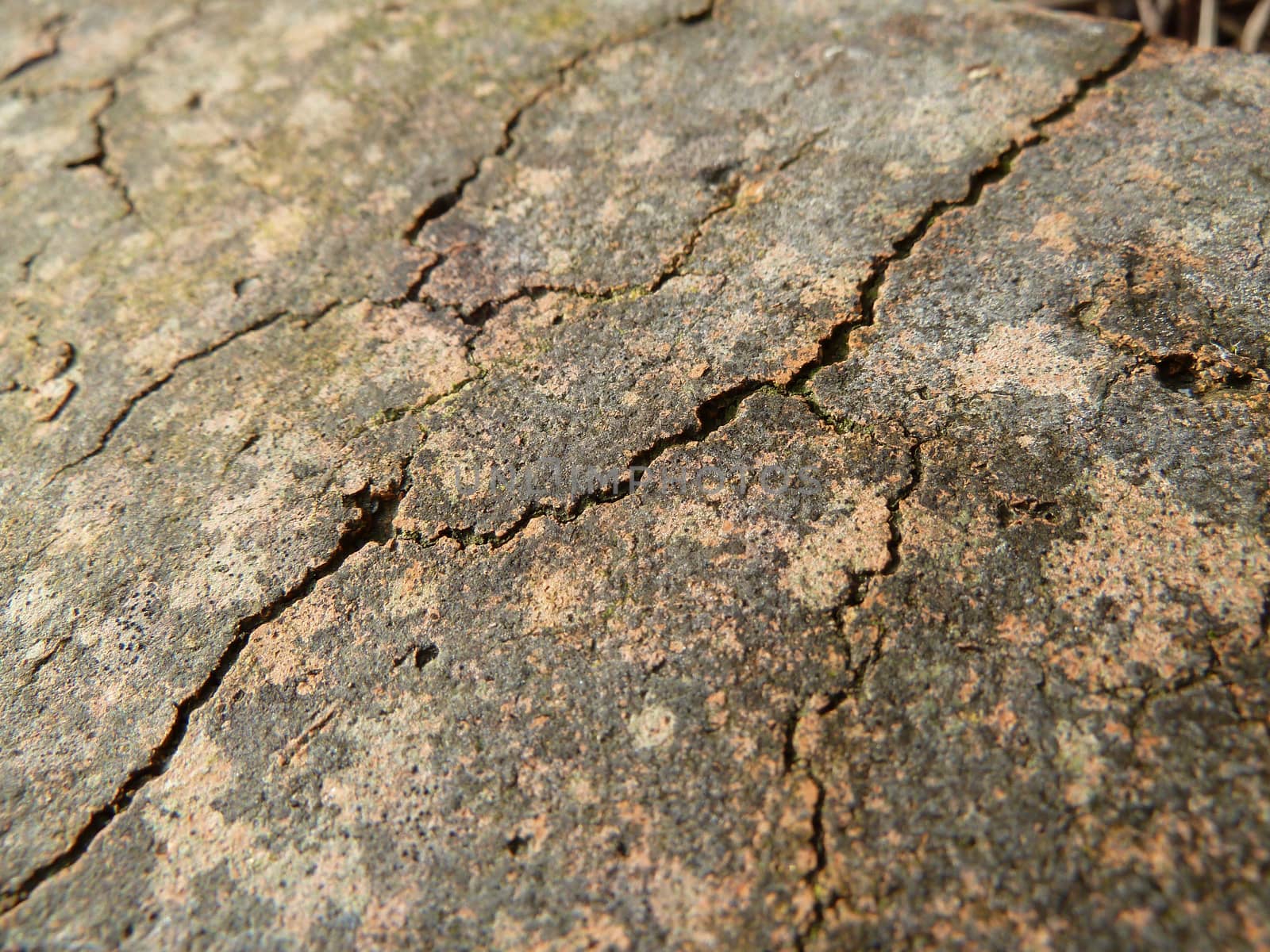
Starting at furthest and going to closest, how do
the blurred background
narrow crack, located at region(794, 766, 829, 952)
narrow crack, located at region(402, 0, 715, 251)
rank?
the blurred background < narrow crack, located at region(402, 0, 715, 251) < narrow crack, located at region(794, 766, 829, 952)

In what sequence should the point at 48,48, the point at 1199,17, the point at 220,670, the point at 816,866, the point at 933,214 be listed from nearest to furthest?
the point at 816,866
the point at 220,670
the point at 933,214
the point at 1199,17
the point at 48,48

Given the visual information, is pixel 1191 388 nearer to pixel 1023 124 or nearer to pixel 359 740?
pixel 1023 124

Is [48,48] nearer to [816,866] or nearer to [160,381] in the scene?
[160,381]

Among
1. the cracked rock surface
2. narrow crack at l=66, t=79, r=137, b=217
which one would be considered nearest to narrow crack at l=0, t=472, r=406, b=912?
the cracked rock surface

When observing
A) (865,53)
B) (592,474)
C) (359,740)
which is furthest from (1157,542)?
(865,53)

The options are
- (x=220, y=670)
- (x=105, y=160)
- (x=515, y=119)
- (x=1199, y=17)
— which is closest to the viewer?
(x=220, y=670)

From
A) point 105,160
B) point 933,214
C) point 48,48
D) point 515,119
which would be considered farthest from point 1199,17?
point 48,48

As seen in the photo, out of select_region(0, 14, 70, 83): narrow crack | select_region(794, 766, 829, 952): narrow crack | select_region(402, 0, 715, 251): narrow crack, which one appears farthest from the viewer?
select_region(0, 14, 70, 83): narrow crack

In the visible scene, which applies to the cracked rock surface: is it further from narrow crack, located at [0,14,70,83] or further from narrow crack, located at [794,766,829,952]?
narrow crack, located at [0,14,70,83]
